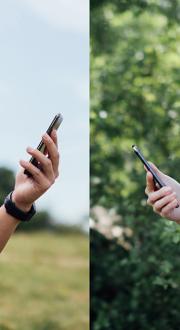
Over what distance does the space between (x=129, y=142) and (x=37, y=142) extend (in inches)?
34.2

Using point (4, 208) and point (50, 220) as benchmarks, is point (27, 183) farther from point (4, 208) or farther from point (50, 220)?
point (50, 220)

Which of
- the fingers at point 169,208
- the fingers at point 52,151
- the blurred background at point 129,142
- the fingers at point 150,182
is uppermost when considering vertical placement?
the blurred background at point 129,142

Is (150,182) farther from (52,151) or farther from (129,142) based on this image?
(129,142)

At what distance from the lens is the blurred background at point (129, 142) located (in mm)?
3783

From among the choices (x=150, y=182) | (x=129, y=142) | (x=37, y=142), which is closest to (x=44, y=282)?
(x=37, y=142)

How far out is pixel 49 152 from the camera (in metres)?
1.46

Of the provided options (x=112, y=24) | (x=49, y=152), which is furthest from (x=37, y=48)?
(x=49, y=152)

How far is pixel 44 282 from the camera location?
3719 mm

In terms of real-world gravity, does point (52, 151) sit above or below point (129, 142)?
below

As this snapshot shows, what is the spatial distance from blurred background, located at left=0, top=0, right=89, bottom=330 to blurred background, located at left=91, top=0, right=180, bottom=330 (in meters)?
0.17

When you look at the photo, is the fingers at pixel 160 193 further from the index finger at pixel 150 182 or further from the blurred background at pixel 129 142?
the blurred background at pixel 129 142

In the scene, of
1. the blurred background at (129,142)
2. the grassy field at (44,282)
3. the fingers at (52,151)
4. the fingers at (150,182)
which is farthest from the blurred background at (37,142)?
the fingers at (52,151)

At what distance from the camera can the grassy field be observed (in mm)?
3494

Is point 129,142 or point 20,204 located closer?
point 20,204
